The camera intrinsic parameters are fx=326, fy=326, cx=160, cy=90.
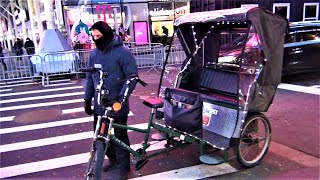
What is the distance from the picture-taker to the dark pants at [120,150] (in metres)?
4.08

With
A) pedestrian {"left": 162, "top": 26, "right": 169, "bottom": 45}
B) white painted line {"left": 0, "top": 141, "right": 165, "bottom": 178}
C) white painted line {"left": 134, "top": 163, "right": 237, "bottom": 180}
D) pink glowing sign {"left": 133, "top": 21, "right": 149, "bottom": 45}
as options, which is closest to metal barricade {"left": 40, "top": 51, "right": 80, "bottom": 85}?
white painted line {"left": 0, "top": 141, "right": 165, "bottom": 178}

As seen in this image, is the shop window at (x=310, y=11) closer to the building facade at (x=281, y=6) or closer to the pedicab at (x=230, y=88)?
the building facade at (x=281, y=6)

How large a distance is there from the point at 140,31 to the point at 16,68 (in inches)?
320

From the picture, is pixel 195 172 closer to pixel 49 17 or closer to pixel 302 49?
pixel 302 49

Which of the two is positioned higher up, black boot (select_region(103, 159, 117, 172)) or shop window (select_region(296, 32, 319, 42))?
shop window (select_region(296, 32, 319, 42))

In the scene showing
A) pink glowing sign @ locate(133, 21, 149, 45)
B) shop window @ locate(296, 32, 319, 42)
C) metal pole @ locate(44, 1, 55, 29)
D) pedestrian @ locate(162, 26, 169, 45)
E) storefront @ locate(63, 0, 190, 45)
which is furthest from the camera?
pedestrian @ locate(162, 26, 169, 45)

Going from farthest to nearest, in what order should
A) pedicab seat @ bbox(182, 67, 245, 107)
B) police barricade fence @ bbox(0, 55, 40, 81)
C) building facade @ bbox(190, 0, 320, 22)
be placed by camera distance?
1. building facade @ bbox(190, 0, 320, 22)
2. police barricade fence @ bbox(0, 55, 40, 81)
3. pedicab seat @ bbox(182, 67, 245, 107)

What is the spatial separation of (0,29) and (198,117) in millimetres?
52011

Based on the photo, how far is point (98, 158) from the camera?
3.50 m

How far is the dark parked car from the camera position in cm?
988

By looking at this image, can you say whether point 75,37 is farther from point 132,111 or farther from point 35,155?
point 35,155

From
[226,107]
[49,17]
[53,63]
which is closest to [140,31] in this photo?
[49,17]

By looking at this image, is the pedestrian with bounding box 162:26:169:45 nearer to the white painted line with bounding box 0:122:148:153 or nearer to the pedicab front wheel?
the white painted line with bounding box 0:122:148:153

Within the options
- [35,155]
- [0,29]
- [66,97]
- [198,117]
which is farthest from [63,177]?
[0,29]
